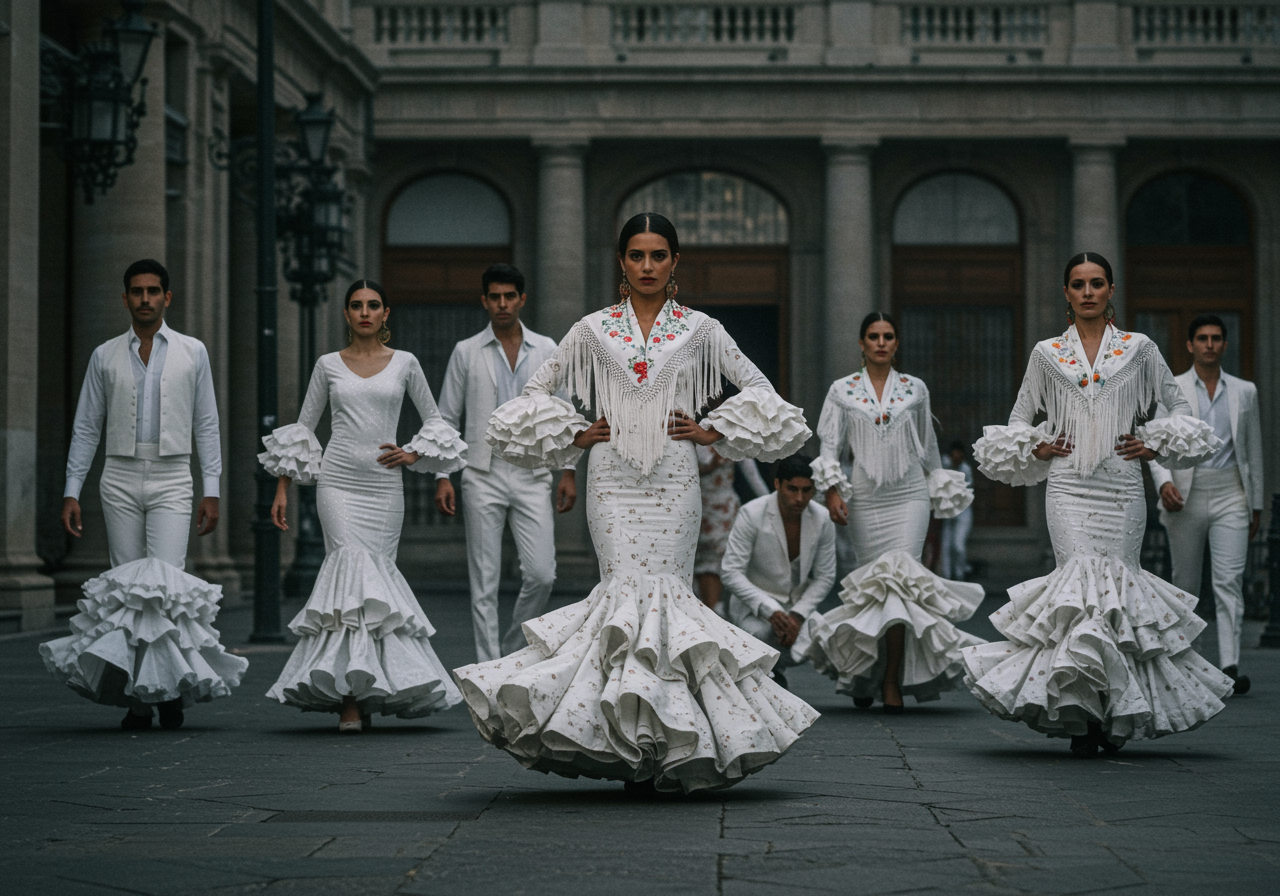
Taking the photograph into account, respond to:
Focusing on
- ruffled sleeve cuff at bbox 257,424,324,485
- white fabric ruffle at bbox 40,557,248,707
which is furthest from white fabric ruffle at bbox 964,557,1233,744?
white fabric ruffle at bbox 40,557,248,707

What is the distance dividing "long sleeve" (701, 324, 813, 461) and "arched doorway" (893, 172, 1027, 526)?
23881 millimetres

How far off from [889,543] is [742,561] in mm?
863

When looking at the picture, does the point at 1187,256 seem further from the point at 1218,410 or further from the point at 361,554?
the point at 361,554

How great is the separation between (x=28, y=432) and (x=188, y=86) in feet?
18.8

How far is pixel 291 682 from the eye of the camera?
855 centimetres

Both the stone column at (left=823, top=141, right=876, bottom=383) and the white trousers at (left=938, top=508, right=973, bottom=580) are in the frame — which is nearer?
the white trousers at (left=938, top=508, right=973, bottom=580)

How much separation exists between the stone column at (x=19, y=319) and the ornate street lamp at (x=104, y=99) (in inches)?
14.5

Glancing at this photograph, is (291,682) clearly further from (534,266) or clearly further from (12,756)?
(534,266)

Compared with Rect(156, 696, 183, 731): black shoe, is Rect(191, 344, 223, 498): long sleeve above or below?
above

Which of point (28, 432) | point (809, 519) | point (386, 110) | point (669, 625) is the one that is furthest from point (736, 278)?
point (669, 625)

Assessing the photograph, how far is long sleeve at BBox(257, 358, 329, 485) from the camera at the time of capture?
8984mm

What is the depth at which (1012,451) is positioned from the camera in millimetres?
8172

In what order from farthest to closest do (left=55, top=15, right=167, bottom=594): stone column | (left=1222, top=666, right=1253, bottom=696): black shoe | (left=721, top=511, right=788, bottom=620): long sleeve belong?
A: (left=55, top=15, right=167, bottom=594): stone column < (left=1222, top=666, right=1253, bottom=696): black shoe < (left=721, top=511, right=788, bottom=620): long sleeve

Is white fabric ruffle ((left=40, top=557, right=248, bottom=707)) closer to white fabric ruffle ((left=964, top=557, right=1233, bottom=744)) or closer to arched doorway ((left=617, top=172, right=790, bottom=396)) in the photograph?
white fabric ruffle ((left=964, top=557, right=1233, bottom=744))
